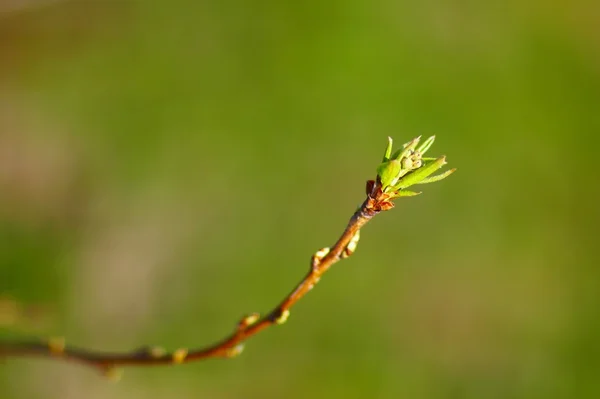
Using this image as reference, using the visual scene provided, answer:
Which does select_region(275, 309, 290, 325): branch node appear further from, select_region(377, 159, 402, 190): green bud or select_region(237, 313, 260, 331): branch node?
select_region(377, 159, 402, 190): green bud

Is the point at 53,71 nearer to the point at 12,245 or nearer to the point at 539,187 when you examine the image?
the point at 12,245

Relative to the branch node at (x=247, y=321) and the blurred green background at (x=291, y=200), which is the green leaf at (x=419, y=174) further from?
the blurred green background at (x=291, y=200)

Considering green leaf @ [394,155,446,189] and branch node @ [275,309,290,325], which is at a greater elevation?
green leaf @ [394,155,446,189]

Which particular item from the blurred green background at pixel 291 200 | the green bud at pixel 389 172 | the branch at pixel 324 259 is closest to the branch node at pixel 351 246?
the branch at pixel 324 259

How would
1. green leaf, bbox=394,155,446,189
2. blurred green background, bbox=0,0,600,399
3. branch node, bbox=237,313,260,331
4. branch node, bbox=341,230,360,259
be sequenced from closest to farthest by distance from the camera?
green leaf, bbox=394,155,446,189
branch node, bbox=341,230,360,259
branch node, bbox=237,313,260,331
blurred green background, bbox=0,0,600,399

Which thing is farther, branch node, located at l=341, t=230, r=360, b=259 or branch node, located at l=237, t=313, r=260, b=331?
branch node, located at l=237, t=313, r=260, b=331

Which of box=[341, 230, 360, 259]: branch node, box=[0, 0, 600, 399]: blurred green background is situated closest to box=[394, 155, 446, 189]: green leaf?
box=[341, 230, 360, 259]: branch node
